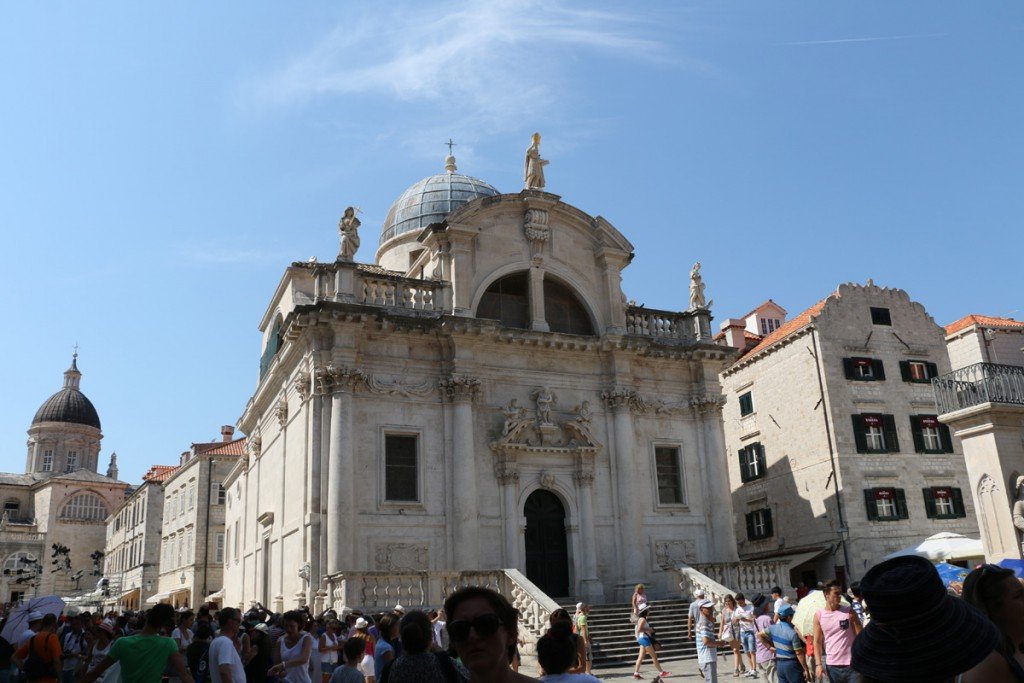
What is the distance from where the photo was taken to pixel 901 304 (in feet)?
117

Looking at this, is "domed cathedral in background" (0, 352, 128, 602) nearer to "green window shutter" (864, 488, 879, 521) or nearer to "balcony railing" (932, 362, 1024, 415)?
"green window shutter" (864, 488, 879, 521)

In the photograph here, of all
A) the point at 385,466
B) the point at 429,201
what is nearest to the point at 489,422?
the point at 385,466

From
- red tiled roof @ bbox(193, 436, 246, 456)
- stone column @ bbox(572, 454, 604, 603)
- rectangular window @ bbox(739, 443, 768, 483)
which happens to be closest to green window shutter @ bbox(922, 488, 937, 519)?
rectangular window @ bbox(739, 443, 768, 483)

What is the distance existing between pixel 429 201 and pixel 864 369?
1892 centimetres

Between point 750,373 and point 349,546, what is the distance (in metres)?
22.7

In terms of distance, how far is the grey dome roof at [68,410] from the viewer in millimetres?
90688

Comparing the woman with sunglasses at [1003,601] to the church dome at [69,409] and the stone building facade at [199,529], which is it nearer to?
the stone building facade at [199,529]

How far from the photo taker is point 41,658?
8.59 meters

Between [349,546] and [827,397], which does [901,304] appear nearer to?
[827,397]

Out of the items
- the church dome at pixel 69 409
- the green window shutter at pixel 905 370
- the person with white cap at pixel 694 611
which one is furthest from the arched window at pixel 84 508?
the person with white cap at pixel 694 611

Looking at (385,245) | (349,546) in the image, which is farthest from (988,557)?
(385,245)

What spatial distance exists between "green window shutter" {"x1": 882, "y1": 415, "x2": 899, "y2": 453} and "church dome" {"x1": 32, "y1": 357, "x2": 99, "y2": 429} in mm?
85070

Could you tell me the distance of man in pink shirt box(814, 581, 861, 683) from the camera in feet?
29.9

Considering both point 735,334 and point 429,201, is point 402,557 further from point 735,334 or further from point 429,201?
point 735,334
